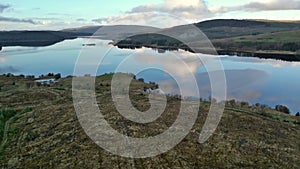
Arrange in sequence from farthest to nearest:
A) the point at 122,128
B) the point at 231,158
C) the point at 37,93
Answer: the point at 37,93
the point at 122,128
the point at 231,158

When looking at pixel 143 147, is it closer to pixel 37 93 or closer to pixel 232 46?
pixel 37 93

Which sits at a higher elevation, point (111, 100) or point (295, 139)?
point (111, 100)

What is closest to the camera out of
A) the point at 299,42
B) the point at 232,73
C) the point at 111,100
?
the point at 111,100

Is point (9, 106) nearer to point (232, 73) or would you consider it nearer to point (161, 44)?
point (232, 73)

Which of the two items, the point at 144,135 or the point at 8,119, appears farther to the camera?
the point at 8,119

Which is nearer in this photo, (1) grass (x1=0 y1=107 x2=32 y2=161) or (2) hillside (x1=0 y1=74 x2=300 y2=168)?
(2) hillside (x1=0 y1=74 x2=300 y2=168)

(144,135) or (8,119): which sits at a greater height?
(144,135)

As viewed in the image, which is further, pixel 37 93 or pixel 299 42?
pixel 299 42

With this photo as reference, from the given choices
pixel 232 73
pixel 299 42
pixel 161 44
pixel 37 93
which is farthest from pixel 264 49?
pixel 37 93
